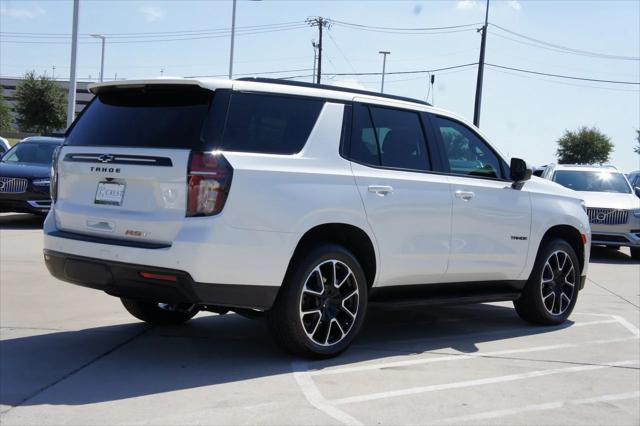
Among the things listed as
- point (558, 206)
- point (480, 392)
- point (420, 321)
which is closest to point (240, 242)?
point (480, 392)

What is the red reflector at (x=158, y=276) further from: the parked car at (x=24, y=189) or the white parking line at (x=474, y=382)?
the parked car at (x=24, y=189)

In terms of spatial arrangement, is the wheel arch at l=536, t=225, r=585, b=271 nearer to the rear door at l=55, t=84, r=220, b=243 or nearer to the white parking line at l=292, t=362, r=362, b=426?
the white parking line at l=292, t=362, r=362, b=426

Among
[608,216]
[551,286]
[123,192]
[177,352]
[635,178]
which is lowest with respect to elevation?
[177,352]

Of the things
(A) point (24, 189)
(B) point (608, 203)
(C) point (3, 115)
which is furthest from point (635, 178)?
(C) point (3, 115)

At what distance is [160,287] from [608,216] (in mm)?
10757

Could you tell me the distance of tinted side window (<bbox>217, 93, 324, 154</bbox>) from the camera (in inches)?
190

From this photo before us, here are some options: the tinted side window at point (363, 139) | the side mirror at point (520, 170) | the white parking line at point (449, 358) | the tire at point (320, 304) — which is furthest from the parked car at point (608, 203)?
the tire at point (320, 304)

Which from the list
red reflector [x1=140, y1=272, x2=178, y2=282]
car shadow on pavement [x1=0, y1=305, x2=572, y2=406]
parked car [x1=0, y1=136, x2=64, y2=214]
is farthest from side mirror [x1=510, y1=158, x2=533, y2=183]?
parked car [x1=0, y1=136, x2=64, y2=214]

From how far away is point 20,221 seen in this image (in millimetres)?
14961

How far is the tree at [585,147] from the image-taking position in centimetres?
6638

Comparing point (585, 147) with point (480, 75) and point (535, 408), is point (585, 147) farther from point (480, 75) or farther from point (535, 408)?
point (535, 408)

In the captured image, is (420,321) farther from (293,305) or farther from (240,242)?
(240,242)

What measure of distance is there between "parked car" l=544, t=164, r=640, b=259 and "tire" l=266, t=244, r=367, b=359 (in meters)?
8.68

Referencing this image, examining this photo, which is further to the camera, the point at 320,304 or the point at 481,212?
the point at 481,212
